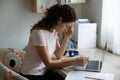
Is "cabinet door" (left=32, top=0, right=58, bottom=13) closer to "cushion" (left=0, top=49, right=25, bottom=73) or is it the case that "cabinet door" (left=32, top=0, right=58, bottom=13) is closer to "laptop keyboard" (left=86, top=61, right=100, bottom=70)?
"cushion" (left=0, top=49, right=25, bottom=73)

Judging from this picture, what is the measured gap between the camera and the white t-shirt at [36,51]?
1822 mm

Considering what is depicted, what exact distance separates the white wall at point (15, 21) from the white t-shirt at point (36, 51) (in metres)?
0.80

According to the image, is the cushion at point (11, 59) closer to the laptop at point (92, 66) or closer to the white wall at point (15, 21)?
the white wall at point (15, 21)

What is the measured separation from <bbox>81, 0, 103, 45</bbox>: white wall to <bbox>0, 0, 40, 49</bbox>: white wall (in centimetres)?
61

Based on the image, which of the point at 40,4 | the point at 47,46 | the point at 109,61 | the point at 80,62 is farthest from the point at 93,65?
the point at 40,4

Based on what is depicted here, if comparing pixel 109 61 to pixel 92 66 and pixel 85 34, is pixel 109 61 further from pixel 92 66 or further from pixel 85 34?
pixel 85 34

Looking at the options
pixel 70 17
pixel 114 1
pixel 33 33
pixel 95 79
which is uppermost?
pixel 114 1

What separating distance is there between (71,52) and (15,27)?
0.80m

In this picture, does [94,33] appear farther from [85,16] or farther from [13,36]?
[13,36]

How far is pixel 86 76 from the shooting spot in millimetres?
1738

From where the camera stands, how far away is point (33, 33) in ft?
6.08

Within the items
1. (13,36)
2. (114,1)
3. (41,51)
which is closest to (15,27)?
(13,36)

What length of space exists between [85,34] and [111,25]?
0.31 m

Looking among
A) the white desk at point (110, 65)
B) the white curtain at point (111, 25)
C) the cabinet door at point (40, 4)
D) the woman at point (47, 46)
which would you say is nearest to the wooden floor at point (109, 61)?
the white desk at point (110, 65)
